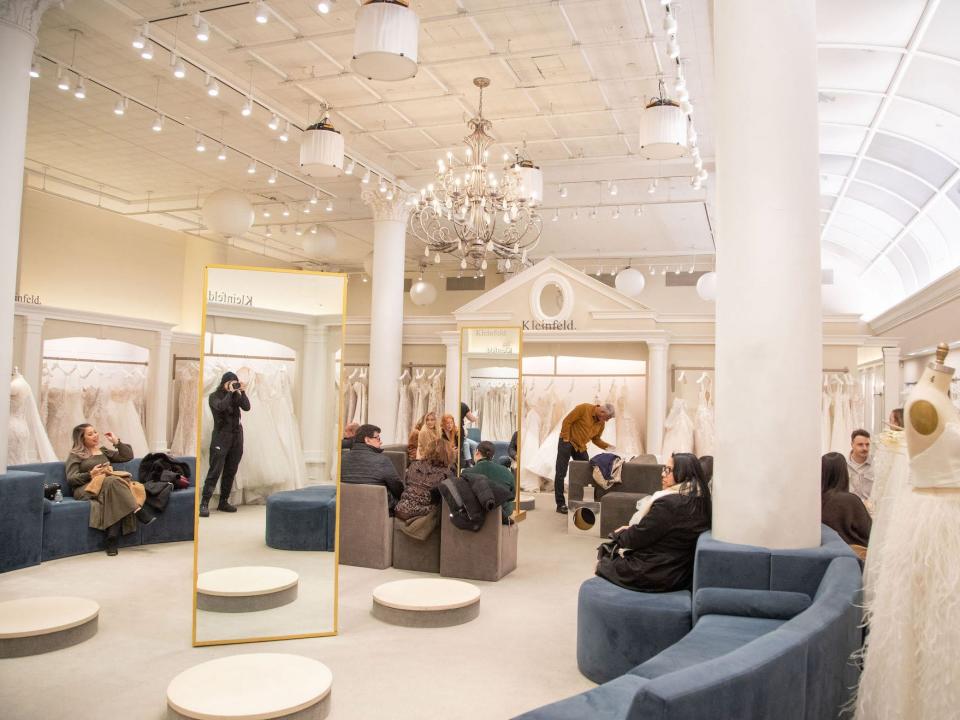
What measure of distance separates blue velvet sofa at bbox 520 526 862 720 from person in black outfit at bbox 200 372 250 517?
211 centimetres

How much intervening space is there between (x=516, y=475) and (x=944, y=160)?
635 cm

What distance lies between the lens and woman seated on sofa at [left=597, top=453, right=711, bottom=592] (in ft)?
13.4

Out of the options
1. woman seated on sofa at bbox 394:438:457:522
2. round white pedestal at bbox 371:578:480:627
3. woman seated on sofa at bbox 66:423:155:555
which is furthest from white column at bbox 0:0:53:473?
round white pedestal at bbox 371:578:480:627

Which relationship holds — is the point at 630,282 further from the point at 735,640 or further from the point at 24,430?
the point at 735,640

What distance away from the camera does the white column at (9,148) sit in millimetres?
6082

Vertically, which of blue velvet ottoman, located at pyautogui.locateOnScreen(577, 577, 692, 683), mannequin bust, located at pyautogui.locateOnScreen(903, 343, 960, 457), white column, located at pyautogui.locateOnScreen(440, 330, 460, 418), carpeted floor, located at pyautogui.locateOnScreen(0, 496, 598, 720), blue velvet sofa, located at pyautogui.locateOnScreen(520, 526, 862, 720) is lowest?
carpeted floor, located at pyautogui.locateOnScreen(0, 496, 598, 720)

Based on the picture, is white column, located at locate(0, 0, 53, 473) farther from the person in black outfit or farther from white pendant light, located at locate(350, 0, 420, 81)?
white pendant light, located at locate(350, 0, 420, 81)

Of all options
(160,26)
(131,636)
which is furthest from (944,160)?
(131,636)

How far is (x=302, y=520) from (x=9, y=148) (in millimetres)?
4202

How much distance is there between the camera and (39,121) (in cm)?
1018

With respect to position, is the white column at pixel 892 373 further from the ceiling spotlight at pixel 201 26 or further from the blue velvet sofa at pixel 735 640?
the ceiling spotlight at pixel 201 26

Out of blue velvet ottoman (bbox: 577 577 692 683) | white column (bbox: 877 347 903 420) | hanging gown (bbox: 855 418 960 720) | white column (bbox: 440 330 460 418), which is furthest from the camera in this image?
white column (bbox: 440 330 460 418)

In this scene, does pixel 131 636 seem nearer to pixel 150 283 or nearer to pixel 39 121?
pixel 39 121

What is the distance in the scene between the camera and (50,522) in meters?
6.40
